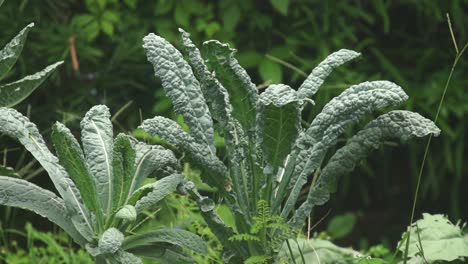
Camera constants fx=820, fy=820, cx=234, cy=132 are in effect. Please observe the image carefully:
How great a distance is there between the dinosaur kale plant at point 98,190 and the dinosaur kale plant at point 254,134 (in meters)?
0.08

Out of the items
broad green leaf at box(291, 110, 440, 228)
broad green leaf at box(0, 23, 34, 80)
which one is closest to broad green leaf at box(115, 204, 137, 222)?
broad green leaf at box(291, 110, 440, 228)

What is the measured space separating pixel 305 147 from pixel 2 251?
3.60 ft

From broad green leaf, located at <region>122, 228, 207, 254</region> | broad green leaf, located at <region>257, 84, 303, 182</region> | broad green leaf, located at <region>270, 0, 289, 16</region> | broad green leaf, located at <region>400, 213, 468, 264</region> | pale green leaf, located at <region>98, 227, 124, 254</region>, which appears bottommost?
broad green leaf, located at <region>400, 213, 468, 264</region>

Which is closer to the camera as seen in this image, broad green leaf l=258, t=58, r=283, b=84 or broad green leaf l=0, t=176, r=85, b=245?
broad green leaf l=0, t=176, r=85, b=245

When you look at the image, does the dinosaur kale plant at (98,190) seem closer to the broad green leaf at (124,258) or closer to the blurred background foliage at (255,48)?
the broad green leaf at (124,258)

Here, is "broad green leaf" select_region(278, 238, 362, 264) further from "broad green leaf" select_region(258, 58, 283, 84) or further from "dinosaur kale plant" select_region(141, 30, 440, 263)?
"broad green leaf" select_region(258, 58, 283, 84)

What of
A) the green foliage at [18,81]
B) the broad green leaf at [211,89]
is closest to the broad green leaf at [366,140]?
the broad green leaf at [211,89]

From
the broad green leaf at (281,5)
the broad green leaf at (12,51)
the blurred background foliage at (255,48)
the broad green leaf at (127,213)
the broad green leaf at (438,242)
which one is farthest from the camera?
the blurred background foliage at (255,48)

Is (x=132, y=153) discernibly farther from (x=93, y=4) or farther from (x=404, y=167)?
(x=404, y=167)

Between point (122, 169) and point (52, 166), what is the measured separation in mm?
156

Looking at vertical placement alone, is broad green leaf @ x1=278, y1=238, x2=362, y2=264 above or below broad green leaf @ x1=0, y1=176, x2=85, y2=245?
below

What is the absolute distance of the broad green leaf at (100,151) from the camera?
161cm

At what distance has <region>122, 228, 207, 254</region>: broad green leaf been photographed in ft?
5.20

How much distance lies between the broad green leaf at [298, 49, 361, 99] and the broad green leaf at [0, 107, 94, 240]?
507 millimetres
